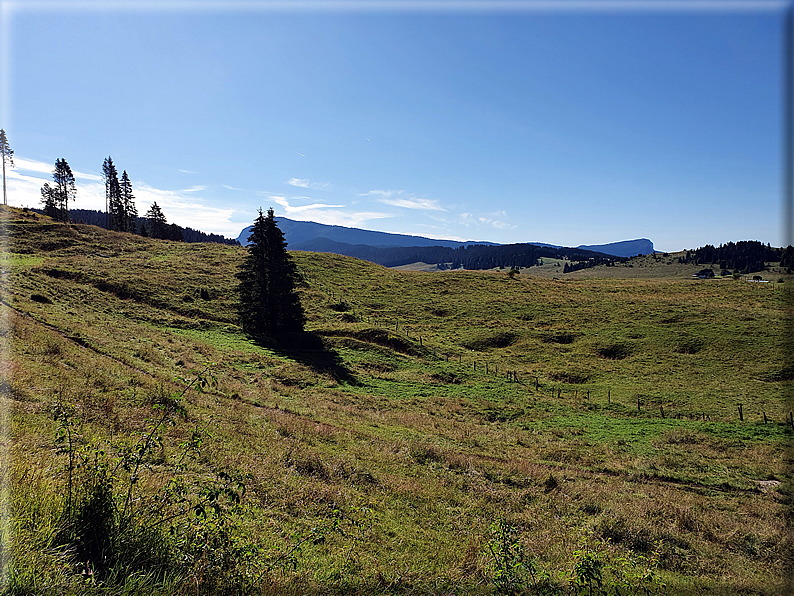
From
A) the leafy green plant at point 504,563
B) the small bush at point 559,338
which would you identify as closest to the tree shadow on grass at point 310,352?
the leafy green plant at point 504,563

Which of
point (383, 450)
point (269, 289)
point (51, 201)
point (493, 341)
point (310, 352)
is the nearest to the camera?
point (383, 450)

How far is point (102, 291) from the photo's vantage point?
41688mm

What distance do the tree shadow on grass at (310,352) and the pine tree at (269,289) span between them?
65.2 inches

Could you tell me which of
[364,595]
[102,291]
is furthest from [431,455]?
[102,291]

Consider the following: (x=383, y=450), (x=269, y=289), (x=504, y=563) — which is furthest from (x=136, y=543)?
(x=269, y=289)

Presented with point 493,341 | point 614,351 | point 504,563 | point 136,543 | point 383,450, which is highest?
point 136,543

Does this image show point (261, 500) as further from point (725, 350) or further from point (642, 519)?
point (725, 350)

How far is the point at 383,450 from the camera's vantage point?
46.0ft

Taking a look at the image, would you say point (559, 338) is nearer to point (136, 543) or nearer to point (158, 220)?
point (136, 543)

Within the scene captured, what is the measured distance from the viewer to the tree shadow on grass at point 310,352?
101 feet

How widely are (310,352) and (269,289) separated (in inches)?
352

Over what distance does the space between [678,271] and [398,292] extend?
200463 mm

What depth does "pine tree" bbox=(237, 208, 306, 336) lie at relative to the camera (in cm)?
3981

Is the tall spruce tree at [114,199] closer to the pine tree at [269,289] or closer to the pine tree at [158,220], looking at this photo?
the pine tree at [158,220]
